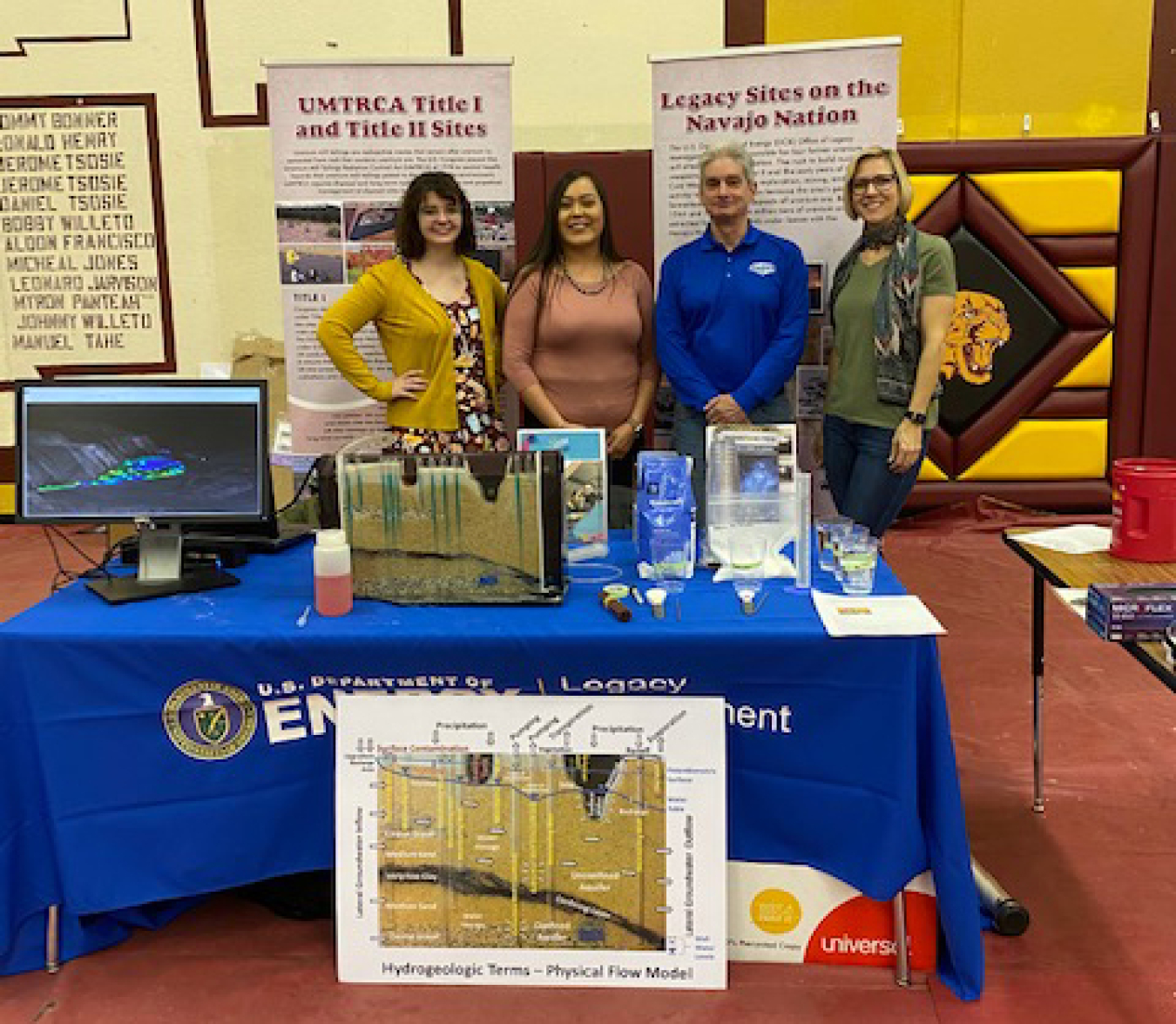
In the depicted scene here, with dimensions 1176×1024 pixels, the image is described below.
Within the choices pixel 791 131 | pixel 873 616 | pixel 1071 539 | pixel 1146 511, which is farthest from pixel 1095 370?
pixel 873 616

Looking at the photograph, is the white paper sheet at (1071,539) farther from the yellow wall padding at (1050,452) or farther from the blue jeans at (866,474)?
the yellow wall padding at (1050,452)

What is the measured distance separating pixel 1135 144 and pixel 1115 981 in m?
4.23

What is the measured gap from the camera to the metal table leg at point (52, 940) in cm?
189

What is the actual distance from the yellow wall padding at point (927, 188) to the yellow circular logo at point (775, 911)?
389 centimetres

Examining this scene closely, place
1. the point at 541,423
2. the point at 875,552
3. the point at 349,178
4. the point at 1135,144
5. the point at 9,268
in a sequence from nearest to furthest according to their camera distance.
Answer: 1. the point at 875,552
2. the point at 541,423
3. the point at 349,178
4. the point at 1135,144
5. the point at 9,268

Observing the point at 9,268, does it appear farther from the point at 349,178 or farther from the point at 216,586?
the point at 216,586

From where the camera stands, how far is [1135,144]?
499cm

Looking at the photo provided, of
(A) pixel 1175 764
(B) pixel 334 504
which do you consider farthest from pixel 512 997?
(A) pixel 1175 764

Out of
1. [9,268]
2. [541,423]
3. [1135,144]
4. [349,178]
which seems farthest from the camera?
[9,268]

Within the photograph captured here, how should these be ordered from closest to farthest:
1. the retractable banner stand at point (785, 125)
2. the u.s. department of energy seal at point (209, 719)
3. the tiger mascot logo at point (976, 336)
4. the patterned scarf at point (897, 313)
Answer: the u.s. department of energy seal at point (209, 719)
the patterned scarf at point (897, 313)
the retractable banner stand at point (785, 125)
the tiger mascot logo at point (976, 336)

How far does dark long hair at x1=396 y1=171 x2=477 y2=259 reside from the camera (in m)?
2.87

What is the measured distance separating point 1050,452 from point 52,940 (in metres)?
4.67

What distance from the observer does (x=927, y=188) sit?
16.6 feet

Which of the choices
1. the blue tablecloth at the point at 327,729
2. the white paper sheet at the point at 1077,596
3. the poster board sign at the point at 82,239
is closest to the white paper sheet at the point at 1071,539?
the white paper sheet at the point at 1077,596
